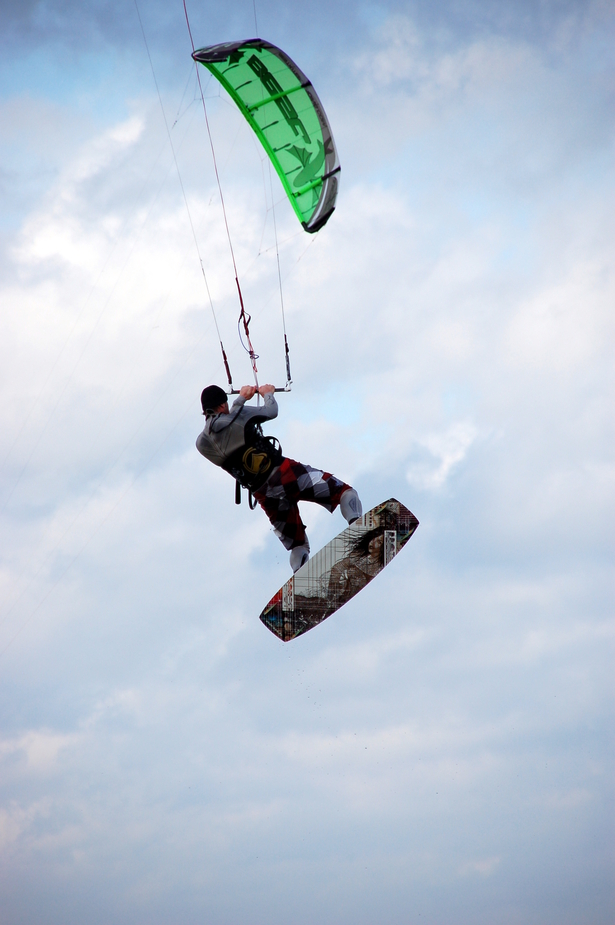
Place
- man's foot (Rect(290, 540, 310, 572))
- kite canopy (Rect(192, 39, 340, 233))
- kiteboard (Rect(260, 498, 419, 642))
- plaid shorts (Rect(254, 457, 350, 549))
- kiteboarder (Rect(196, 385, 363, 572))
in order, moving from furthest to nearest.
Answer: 1. kiteboard (Rect(260, 498, 419, 642))
2. man's foot (Rect(290, 540, 310, 572))
3. kite canopy (Rect(192, 39, 340, 233))
4. plaid shorts (Rect(254, 457, 350, 549))
5. kiteboarder (Rect(196, 385, 363, 572))

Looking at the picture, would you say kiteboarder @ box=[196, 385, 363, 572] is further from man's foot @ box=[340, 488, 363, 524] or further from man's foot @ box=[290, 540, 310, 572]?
man's foot @ box=[290, 540, 310, 572]

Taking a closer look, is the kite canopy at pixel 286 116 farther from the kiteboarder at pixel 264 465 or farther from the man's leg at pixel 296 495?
the man's leg at pixel 296 495

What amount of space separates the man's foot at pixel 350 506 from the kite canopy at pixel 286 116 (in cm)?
282

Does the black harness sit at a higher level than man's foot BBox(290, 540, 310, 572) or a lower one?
higher

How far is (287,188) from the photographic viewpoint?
9258 mm

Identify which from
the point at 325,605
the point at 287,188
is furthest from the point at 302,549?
the point at 287,188

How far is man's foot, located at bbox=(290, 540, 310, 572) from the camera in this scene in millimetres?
9484

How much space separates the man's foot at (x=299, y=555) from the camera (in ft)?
31.1

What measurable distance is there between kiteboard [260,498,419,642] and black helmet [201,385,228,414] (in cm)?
199

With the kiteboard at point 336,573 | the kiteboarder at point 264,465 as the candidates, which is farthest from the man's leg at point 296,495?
the kiteboard at point 336,573

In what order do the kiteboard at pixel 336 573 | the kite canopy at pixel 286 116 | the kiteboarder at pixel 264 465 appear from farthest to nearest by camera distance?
the kiteboard at pixel 336 573 < the kite canopy at pixel 286 116 < the kiteboarder at pixel 264 465

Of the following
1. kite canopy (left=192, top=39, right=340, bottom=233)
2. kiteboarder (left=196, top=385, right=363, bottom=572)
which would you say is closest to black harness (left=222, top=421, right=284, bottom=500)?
kiteboarder (left=196, top=385, right=363, bottom=572)

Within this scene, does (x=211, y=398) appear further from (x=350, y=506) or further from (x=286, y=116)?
(x=286, y=116)

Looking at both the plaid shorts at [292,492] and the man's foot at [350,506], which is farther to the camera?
the man's foot at [350,506]
